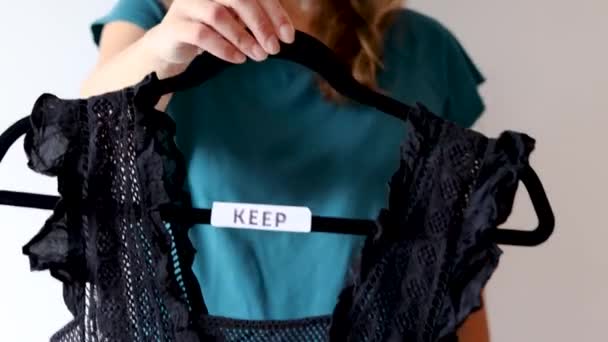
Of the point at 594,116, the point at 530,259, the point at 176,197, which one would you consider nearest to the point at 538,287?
the point at 530,259

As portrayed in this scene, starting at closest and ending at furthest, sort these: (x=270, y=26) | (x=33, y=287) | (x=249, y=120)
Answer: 1. (x=270, y=26)
2. (x=249, y=120)
3. (x=33, y=287)

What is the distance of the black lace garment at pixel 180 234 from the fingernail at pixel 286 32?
0.10 metres

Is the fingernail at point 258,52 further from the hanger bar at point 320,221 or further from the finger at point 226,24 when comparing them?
the hanger bar at point 320,221

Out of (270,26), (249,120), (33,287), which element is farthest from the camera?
(33,287)

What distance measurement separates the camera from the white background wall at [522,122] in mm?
876

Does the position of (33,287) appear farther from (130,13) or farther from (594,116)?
(594,116)

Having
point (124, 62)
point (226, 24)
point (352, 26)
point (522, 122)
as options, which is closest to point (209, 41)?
point (226, 24)

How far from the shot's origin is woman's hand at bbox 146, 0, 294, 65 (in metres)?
0.52

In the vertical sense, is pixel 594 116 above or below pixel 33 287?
above

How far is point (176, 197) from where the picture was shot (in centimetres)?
59

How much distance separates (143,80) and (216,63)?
2.0 inches

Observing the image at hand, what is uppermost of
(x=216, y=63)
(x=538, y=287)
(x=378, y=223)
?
(x=216, y=63)

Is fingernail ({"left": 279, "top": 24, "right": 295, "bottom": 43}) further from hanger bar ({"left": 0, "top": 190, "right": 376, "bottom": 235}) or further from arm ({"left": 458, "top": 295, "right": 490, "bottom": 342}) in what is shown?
arm ({"left": 458, "top": 295, "right": 490, "bottom": 342})

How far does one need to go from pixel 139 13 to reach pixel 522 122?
0.46m
